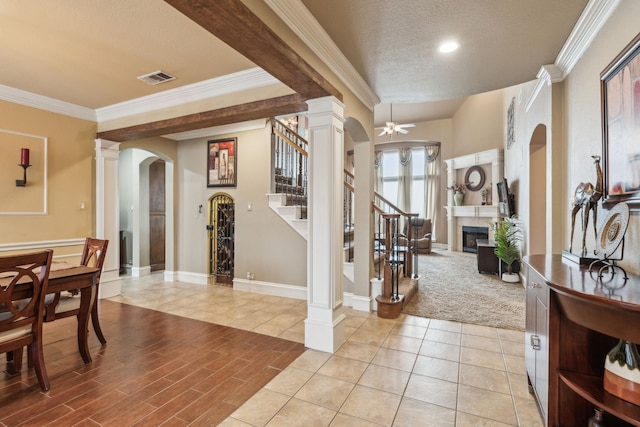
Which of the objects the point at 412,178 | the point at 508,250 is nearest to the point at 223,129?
the point at 508,250

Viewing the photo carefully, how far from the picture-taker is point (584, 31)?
2318 millimetres

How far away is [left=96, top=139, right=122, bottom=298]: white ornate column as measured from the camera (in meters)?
4.56

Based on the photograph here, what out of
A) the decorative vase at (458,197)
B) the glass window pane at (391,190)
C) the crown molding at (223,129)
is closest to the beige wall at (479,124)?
the decorative vase at (458,197)

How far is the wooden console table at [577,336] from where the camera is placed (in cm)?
121

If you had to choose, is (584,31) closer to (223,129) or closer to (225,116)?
(225,116)

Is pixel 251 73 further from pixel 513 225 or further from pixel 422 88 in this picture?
pixel 513 225

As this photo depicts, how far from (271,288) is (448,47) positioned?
12.7ft

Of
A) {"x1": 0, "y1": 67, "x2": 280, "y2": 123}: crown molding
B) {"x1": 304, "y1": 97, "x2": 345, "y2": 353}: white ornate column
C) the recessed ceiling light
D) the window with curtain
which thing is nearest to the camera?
the recessed ceiling light

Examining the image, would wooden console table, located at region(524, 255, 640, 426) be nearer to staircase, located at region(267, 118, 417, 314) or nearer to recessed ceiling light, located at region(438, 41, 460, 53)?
recessed ceiling light, located at region(438, 41, 460, 53)

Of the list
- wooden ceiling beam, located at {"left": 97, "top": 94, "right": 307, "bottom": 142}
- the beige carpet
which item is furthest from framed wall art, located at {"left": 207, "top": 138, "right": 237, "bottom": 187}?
the beige carpet

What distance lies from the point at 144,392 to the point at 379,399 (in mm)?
1684

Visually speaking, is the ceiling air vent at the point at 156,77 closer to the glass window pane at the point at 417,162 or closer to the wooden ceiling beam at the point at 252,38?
the wooden ceiling beam at the point at 252,38

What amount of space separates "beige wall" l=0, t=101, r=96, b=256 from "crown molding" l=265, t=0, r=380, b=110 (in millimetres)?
3930

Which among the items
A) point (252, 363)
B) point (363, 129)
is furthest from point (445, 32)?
point (252, 363)
